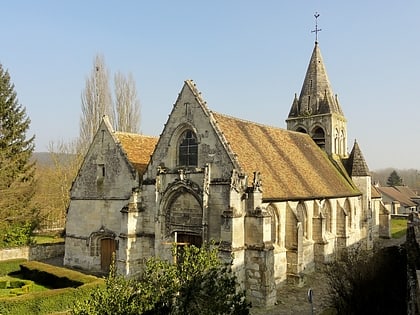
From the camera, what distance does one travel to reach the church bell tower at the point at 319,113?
3319 cm

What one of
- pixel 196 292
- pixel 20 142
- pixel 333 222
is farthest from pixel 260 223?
pixel 20 142

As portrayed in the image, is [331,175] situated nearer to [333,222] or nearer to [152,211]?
[333,222]

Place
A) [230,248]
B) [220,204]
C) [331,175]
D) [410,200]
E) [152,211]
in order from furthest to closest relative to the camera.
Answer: [410,200] → [331,175] → [152,211] → [220,204] → [230,248]

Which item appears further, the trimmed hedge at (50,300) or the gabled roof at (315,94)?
the gabled roof at (315,94)

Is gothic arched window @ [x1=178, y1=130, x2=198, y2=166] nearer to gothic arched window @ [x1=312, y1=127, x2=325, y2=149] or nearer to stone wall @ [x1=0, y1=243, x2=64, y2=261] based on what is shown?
stone wall @ [x1=0, y1=243, x2=64, y2=261]

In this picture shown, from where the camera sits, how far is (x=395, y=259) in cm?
1523

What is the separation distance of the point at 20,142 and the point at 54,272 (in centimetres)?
1826

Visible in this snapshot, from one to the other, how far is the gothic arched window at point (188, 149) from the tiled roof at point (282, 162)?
1651 millimetres

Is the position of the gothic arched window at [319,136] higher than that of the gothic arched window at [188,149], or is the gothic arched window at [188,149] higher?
the gothic arched window at [319,136]

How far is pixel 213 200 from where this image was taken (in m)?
18.2

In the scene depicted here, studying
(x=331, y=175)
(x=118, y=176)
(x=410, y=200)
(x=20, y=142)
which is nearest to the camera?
(x=118, y=176)

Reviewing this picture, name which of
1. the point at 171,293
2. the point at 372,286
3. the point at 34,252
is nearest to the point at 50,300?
the point at 171,293

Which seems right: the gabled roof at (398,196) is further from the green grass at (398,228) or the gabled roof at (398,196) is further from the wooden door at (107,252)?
the wooden door at (107,252)

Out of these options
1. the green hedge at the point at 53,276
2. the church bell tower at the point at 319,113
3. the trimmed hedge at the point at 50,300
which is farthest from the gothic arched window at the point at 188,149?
the church bell tower at the point at 319,113
